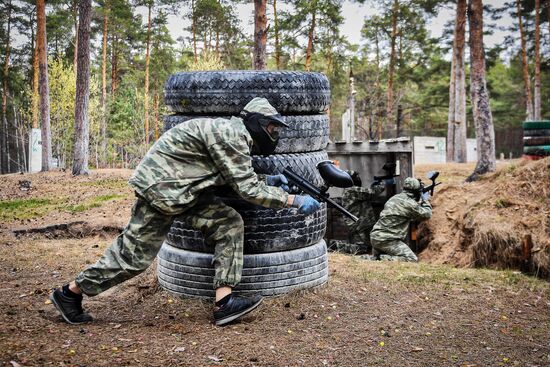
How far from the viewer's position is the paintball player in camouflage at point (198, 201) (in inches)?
156

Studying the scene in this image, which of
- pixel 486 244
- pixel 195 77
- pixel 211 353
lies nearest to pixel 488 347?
pixel 211 353

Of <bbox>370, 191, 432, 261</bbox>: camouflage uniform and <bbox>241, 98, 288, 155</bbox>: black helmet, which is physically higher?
<bbox>241, 98, 288, 155</bbox>: black helmet

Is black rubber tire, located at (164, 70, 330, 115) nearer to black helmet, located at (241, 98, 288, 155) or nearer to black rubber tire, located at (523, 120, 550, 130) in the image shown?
black helmet, located at (241, 98, 288, 155)

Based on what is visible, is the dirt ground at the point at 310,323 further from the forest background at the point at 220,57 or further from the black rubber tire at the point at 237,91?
the forest background at the point at 220,57

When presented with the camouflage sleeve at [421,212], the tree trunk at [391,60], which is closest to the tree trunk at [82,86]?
the camouflage sleeve at [421,212]

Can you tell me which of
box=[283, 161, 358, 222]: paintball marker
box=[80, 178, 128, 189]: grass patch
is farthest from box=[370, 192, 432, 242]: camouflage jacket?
box=[80, 178, 128, 189]: grass patch

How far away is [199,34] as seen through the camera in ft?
→ 111

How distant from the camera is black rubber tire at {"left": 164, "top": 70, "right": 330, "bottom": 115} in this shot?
4.67m

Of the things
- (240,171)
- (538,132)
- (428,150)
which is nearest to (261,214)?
(240,171)

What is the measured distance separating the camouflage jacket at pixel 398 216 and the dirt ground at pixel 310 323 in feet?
8.94

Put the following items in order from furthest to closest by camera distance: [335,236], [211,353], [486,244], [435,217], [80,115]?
[80,115], [335,236], [435,217], [486,244], [211,353]

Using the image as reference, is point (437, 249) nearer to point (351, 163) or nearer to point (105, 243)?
point (351, 163)

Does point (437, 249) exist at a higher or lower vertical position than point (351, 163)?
lower

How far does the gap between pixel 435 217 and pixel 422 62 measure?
900 inches
